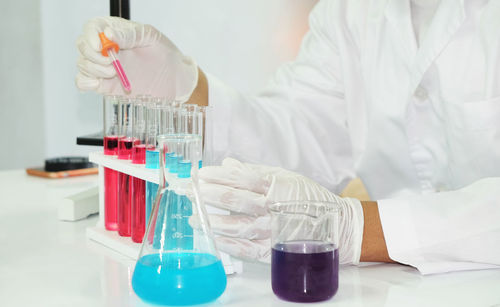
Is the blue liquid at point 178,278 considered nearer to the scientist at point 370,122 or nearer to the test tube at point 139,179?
the scientist at point 370,122

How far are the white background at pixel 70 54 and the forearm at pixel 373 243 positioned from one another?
2.59 m

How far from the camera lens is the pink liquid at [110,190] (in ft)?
4.37

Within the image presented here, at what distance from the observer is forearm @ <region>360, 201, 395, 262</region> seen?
1.12m

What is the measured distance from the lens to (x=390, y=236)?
1.13 m

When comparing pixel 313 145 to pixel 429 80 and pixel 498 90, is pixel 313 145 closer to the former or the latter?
pixel 429 80

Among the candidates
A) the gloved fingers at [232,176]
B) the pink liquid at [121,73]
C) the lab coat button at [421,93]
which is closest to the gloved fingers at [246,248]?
the gloved fingers at [232,176]

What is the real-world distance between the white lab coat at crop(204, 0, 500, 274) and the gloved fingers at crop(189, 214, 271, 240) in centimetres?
25

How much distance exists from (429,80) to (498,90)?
223mm

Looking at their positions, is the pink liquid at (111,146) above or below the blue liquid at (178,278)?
above

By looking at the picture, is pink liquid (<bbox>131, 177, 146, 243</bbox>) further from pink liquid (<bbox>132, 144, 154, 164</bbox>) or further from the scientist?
the scientist

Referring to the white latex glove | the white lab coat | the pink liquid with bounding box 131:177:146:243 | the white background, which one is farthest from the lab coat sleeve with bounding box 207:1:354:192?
the white background

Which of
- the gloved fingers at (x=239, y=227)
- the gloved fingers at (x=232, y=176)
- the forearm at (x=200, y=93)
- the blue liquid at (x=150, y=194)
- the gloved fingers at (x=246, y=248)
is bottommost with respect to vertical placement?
the gloved fingers at (x=246, y=248)

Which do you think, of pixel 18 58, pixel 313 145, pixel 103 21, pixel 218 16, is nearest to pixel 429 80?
pixel 313 145

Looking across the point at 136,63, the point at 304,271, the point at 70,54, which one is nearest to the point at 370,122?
the point at 136,63
